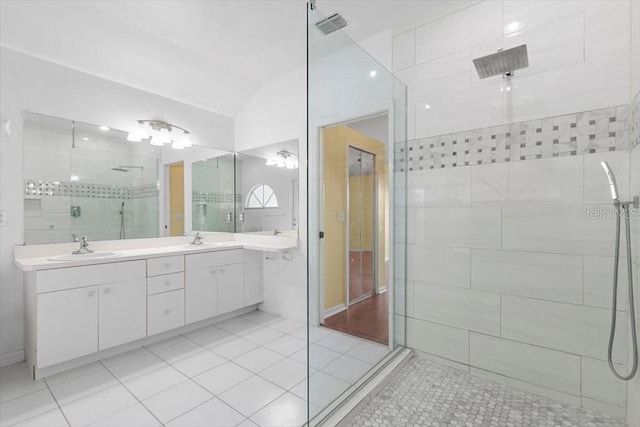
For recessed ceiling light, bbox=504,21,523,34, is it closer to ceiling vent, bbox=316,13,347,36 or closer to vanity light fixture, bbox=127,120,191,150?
ceiling vent, bbox=316,13,347,36

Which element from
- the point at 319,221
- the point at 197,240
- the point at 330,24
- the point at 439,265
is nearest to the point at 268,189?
the point at 319,221

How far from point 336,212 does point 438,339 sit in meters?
1.39

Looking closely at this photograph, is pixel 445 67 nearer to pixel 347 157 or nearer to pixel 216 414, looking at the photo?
pixel 347 157

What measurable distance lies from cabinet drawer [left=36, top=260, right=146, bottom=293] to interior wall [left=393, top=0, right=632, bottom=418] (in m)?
2.26

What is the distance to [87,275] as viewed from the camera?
2.14m

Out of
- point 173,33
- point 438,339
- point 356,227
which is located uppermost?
point 173,33

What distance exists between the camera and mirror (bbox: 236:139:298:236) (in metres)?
3.17

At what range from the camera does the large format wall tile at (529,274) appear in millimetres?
1705

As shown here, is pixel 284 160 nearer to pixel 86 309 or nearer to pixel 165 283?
pixel 165 283

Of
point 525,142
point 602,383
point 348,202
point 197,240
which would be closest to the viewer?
point 602,383

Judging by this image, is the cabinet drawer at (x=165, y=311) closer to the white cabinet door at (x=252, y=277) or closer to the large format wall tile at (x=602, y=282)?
the white cabinet door at (x=252, y=277)

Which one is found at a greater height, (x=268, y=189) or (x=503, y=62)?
(x=503, y=62)

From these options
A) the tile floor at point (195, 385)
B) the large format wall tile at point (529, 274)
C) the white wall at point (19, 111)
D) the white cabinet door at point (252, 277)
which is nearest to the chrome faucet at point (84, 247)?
the white wall at point (19, 111)

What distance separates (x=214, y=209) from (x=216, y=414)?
2.28 m
